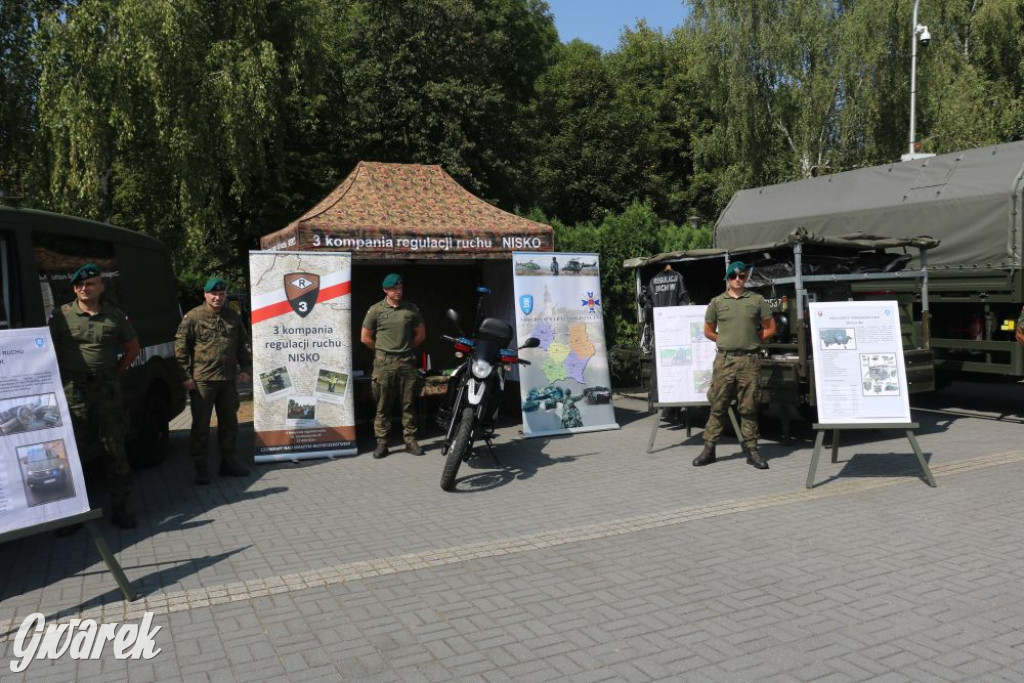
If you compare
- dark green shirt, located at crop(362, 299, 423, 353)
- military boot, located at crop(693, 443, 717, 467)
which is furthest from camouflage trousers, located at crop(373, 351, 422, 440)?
military boot, located at crop(693, 443, 717, 467)

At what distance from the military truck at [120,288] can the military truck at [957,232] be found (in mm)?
7522

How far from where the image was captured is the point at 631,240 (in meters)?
14.2

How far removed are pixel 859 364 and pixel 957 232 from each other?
15.1 feet

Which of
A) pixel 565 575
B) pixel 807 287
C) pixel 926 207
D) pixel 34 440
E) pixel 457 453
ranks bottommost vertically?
pixel 565 575

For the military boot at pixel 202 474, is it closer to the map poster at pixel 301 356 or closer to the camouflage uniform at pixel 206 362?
the camouflage uniform at pixel 206 362

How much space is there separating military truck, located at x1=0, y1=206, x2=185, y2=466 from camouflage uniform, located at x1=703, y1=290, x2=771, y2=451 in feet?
18.5

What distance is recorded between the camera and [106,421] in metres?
5.96

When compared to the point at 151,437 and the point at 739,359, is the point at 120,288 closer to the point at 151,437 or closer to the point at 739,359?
the point at 151,437

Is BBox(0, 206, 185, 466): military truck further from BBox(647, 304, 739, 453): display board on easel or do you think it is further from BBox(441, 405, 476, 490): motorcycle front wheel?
BBox(647, 304, 739, 453): display board on easel

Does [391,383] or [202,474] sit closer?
[202,474]

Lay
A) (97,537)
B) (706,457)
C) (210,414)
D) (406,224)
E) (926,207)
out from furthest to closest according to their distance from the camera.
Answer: (926,207)
(406,224)
(706,457)
(210,414)
(97,537)

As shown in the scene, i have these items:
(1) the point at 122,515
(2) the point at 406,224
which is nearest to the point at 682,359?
(2) the point at 406,224

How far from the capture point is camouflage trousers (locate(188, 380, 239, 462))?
767 centimetres

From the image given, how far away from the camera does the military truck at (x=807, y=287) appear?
A: 336 inches
